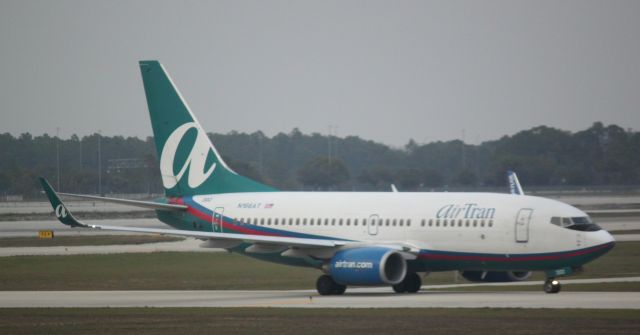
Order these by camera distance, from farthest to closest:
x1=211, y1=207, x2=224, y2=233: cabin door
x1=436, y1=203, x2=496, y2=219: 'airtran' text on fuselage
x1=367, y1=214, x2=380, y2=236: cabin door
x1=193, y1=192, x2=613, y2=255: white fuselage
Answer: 1. x1=211, y1=207, x2=224, y2=233: cabin door
2. x1=367, y1=214, x2=380, y2=236: cabin door
3. x1=436, y1=203, x2=496, y2=219: 'airtran' text on fuselage
4. x1=193, y1=192, x2=613, y2=255: white fuselage

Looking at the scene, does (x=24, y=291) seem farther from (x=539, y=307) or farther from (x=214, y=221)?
(x=539, y=307)

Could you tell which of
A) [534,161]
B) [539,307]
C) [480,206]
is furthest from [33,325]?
[534,161]

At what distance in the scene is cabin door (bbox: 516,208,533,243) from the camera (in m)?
39.2

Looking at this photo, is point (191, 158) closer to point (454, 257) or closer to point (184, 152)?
point (184, 152)

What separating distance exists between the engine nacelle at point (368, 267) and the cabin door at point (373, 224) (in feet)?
5.11

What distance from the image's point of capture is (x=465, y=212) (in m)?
40.6

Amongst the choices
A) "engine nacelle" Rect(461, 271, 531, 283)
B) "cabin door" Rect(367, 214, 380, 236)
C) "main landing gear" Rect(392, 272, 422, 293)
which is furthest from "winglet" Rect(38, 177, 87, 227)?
"engine nacelle" Rect(461, 271, 531, 283)

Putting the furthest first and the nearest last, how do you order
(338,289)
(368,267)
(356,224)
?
(356,224) < (338,289) < (368,267)

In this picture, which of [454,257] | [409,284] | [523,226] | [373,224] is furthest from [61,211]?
[523,226]

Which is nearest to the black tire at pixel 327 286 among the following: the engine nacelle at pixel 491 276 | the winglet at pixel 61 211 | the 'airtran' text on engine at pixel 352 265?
the 'airtran' text on engine at pixel 352 265

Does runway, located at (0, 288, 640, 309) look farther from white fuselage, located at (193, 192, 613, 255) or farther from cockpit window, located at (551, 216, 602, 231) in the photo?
cockpit window, located at (551, 216, 602, 231)

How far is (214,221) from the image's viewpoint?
46.6 m

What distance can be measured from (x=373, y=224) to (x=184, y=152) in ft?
30.7

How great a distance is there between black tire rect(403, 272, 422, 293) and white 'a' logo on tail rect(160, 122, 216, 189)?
32.6ft
